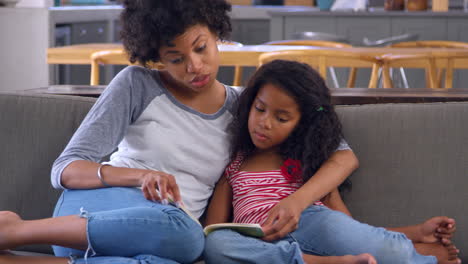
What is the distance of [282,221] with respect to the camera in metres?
1.40

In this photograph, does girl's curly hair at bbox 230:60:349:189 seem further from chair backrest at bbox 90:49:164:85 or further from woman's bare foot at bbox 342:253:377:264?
chair backrest at bbox 90:49:164:85

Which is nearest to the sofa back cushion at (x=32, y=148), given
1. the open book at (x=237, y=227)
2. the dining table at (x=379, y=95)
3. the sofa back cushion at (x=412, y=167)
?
the dining table at (x=379, y=95)

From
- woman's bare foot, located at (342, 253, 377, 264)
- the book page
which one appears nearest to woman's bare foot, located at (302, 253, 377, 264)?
woman's bare foot, located at (342, 253, 377, 264)

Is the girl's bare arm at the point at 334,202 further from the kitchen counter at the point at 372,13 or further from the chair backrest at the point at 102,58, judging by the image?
the kitchen counter at the point at 372,13

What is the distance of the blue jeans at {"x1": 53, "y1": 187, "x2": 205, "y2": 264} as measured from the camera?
1239 mm

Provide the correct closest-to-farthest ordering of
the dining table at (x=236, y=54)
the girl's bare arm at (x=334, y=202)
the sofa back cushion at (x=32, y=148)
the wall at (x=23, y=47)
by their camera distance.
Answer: the girl's bare arm at (x=334, y=202)
the sofa back cushion at (x=32, y=148)
the dining table at (x=236, y=54)
the wall at (x=23, y=47)

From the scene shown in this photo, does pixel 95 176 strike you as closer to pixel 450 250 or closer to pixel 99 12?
pixel 450 250

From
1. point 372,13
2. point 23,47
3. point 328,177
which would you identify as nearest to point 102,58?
point 23,47

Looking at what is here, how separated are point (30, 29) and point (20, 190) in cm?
295

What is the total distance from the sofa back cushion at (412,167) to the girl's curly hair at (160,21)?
0.46 meters

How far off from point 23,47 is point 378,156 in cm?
330

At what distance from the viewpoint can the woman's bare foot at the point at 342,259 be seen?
1.29 m

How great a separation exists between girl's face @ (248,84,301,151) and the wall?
3.14 metres

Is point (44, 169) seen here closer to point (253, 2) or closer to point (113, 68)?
point (113, 68)
